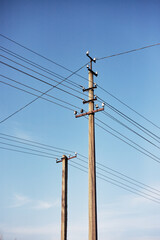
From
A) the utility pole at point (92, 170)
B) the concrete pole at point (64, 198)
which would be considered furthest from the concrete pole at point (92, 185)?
the concrete pole at point (64, 198)

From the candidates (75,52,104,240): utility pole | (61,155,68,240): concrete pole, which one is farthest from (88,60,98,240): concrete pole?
(61,155,68,240): concrete pole

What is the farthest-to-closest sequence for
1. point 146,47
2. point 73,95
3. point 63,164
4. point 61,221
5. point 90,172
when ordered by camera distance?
point 63,164 < point 61,221 < point 73,95 < point 146,47 < point 90,172

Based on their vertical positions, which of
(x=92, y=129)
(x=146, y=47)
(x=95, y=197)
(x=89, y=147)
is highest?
(x=146, y=47)

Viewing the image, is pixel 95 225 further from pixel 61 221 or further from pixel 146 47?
pixel 146 47

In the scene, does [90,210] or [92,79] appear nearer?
[90,210]

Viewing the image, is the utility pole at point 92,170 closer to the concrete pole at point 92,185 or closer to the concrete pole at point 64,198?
the concrete pole at point 92,185

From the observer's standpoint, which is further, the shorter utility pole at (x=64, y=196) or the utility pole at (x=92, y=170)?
the shorter utility pole at (x=64, y=196)

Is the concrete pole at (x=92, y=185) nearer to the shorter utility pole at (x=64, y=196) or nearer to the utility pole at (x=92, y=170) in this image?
the utility pole at (x=92, y=170)

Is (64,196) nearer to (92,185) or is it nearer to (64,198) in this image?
(64,198)

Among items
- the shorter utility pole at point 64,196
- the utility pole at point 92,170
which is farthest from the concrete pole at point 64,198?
the utility pole at point 92,170

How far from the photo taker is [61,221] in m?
17.5

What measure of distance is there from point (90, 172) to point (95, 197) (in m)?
1.12

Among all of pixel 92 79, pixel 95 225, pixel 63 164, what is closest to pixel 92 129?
pixel 92 79

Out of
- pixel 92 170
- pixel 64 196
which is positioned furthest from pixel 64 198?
pixel 92 170
